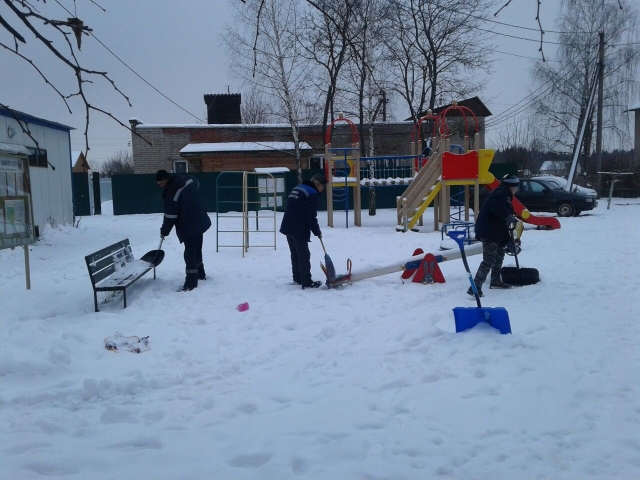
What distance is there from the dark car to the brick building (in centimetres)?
1126

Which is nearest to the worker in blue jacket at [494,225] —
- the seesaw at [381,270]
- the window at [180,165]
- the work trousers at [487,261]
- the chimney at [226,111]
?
the work trousers at [487,261]

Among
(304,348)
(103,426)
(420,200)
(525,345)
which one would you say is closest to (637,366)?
(525,345)

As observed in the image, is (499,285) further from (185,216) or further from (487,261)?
(185,216)

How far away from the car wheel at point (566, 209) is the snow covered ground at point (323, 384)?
12.1m

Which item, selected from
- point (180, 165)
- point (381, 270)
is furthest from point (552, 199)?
point (180, 165)

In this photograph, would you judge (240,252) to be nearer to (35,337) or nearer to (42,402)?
(35,337)

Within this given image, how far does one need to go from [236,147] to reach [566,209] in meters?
15.6

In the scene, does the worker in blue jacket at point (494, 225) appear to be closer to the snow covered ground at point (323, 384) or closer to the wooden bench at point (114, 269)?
the snow covered ground at point (323, 384)

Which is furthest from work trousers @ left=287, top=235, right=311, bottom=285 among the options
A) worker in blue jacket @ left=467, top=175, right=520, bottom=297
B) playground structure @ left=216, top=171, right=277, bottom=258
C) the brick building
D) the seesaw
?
the brick building

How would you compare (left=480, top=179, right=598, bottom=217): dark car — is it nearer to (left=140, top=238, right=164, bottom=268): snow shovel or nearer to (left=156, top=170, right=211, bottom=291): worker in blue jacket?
(left=156, top=170, right=211, bottom=291): worker in blue jacket

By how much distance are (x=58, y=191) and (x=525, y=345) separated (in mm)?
15254

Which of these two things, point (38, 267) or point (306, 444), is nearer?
point (306, 444)

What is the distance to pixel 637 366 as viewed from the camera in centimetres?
481

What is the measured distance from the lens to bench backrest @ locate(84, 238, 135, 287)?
721cm
